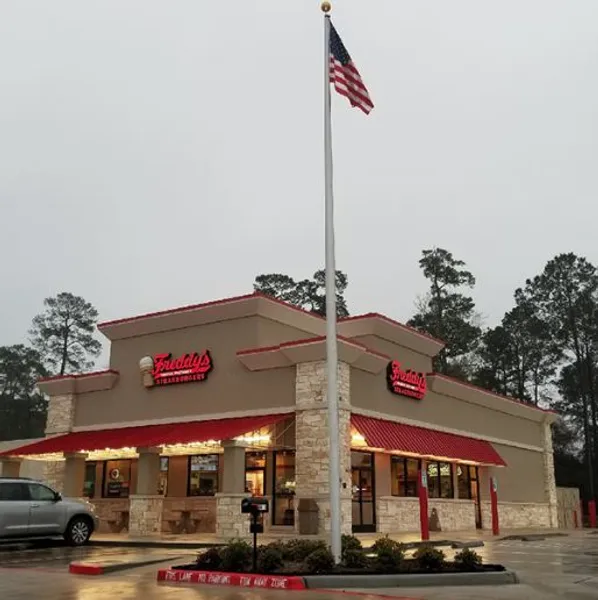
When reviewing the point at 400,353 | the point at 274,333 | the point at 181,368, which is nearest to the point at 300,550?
the point at 274,333

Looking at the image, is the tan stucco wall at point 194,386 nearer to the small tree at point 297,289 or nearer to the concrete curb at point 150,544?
the concrete curb at point 150,544

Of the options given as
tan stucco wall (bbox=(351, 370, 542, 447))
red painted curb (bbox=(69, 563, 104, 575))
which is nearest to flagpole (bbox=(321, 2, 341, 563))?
red painted curb (bbox=(69, 563, 104, 575))

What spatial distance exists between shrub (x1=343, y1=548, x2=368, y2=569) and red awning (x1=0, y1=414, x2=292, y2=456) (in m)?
9.46

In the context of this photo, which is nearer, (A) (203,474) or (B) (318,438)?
(B) (318,438)

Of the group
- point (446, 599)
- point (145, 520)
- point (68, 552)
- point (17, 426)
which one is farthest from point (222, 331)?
point (17, 426)

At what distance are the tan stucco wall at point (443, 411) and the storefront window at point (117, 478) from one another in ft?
32.2

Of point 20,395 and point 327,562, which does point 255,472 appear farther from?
point 20,395

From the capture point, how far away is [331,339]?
13688 mm

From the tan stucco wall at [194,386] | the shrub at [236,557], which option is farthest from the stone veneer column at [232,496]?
the shrub at [236,557]

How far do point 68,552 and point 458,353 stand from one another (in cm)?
4970

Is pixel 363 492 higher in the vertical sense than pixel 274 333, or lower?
lower

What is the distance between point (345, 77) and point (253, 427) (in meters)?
10.9

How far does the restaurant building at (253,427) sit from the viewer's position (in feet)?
73.7

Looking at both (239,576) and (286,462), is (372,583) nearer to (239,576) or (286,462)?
(239,576)
